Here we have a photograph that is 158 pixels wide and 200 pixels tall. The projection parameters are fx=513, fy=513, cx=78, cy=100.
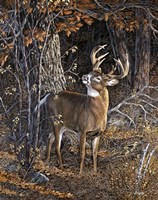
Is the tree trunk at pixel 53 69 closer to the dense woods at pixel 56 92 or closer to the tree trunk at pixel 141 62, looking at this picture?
the dense woods at pixel 56 92

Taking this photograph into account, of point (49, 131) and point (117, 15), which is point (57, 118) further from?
point (117, 15)

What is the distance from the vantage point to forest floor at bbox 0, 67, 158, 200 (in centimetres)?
707

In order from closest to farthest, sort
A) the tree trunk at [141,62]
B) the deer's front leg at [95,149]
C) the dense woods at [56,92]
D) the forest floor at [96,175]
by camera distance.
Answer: the forest floor at [96,175], the dense woods at [56,92], the deer's front leg at [95,149], the tree trunk at [141,62]

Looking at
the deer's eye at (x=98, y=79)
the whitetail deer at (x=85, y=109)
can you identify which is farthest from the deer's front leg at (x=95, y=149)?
the deer's eye at (x=98, y=79)

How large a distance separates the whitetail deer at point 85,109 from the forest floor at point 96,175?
0.95 feet

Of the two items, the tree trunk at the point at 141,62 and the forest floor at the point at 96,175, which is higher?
the tree trunk at the point at 141,62

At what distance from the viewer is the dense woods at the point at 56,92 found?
7.45m

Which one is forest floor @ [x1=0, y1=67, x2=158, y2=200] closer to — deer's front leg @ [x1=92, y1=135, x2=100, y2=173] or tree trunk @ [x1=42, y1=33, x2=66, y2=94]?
deer's front leg @ [x1=92, y1=135, x2=100, y2=173]

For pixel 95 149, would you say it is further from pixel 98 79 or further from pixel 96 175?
pixel 98 79

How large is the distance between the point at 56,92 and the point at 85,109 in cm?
101

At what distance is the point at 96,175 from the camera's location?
8.22 meters

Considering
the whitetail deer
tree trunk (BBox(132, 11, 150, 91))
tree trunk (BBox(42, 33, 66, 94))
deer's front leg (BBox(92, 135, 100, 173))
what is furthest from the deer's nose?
tree trunk (BBox(132, 11, 150, 91))

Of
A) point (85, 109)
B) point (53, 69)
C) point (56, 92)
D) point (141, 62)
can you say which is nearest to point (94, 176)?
point (85, 109)

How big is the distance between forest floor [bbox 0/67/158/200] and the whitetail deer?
11.4 inches
